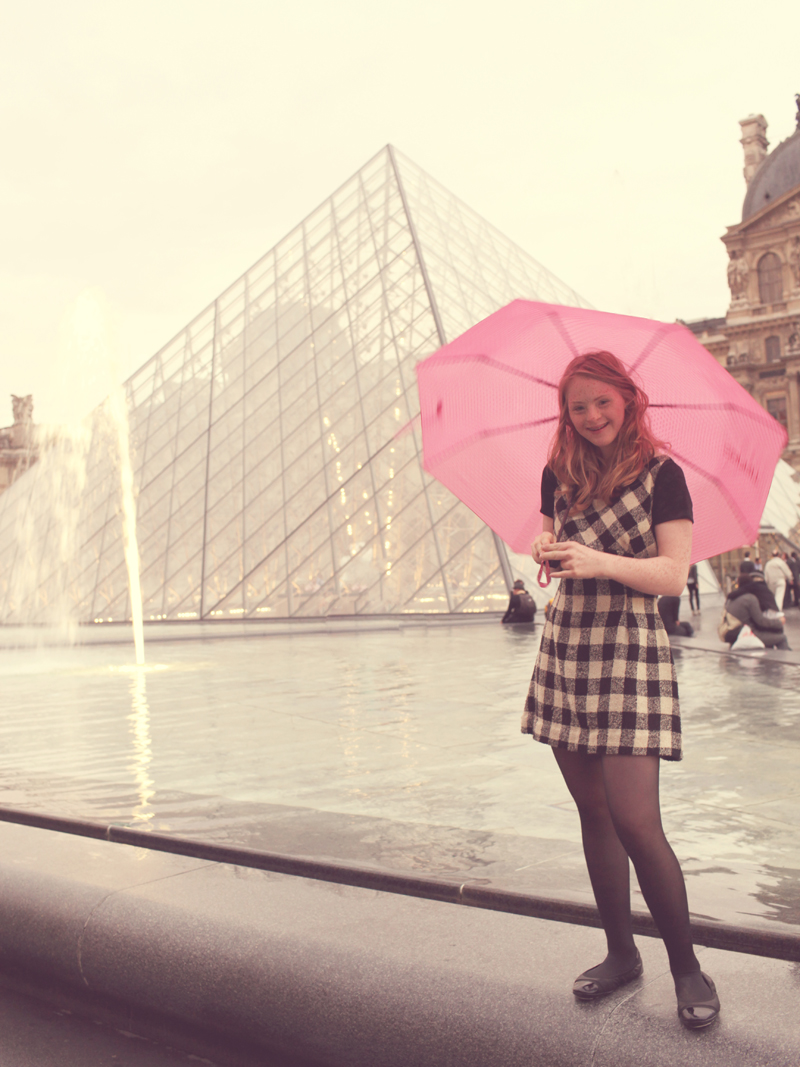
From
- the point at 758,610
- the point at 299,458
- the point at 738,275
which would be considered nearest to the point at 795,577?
the point at 299,458

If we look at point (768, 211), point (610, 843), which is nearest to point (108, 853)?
point (610, 843)

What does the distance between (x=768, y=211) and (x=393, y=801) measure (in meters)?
43.9

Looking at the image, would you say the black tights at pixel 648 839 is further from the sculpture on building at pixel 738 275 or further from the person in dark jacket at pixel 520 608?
the sculpture on building at pixel 738 275

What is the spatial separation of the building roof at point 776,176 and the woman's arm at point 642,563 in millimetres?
46329

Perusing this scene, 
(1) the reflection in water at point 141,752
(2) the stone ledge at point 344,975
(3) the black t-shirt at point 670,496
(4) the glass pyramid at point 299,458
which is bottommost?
(2) the stone ledge at point 344,975

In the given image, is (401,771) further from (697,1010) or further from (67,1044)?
(697,1010)

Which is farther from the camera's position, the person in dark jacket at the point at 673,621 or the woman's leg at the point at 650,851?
the person in dark jacket at the point at 673,621

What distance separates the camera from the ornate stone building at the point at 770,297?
43.0 m

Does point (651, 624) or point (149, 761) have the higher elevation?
point (651, 624)

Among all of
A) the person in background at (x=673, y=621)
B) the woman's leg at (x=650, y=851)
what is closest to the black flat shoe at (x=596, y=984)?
the woman's leg at (x=650, y=851)

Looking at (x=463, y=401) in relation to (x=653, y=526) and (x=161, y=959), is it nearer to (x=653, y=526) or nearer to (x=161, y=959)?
(x=653, y=526)

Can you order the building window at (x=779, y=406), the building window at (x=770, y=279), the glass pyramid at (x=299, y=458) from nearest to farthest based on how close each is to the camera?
the glass pyramid at (x=299, y=458), the building window at (x=779, y=406), the building window at (x=770, y=279)

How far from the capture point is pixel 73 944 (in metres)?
2.62

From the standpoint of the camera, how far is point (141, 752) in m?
5.38
